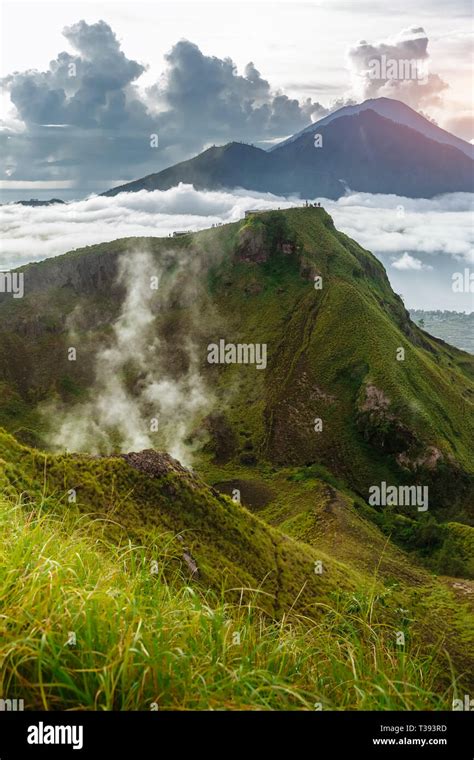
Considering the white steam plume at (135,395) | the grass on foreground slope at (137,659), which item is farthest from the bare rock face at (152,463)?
the white steam plume at (135,395)

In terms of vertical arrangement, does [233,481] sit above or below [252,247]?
below

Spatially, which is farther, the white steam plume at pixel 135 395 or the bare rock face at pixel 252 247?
the bare rock face at pixel 252 247

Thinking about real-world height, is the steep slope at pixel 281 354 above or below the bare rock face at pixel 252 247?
below

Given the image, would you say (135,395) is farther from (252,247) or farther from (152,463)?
(152,463)

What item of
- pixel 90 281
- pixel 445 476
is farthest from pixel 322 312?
pixel 90 281

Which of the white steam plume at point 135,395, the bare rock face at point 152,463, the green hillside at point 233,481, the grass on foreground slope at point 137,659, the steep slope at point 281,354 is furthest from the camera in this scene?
the white steam plume at point 135,395

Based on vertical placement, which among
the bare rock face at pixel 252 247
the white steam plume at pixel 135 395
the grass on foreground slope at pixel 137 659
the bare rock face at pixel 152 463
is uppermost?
the bare rock face at pixel 252 247

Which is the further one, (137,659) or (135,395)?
(135,395)

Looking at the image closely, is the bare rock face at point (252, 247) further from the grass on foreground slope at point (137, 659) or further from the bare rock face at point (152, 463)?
the grass on foreground slope at point (137, 659)

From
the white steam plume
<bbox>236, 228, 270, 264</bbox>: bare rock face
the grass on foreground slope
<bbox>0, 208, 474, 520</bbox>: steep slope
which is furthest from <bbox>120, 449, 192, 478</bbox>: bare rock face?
<bbox>236, 228, 270, 264</bbox>: bare rock face

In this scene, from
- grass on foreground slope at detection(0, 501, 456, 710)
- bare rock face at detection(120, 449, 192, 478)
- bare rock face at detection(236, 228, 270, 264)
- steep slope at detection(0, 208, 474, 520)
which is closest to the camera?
grass on foreground slope at detection(0, 501, 456, 710)

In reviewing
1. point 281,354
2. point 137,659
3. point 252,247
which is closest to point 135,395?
point 281,354

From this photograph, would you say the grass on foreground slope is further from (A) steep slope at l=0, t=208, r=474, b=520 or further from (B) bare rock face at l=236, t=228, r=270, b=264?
(B) bare rock face at l=236, t=228, r=270, b=264

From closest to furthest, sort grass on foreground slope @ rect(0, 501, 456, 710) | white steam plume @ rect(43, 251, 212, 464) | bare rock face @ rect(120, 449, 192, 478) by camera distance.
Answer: grass on foreground slope @ rect(0, 501, 456, 710) → bare rock face @ rect(120, 449, 192, 478) → white steam plume @ rect(43, 251, 212, 464)
